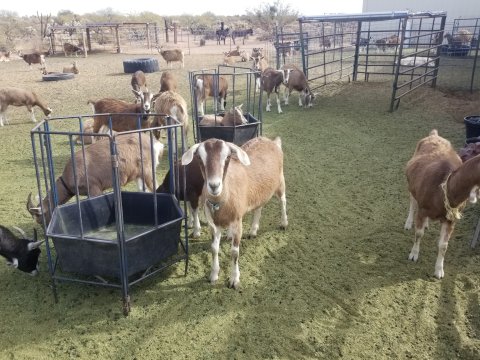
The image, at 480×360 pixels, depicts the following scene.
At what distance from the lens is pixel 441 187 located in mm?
4492

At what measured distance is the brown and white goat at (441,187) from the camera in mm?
4219

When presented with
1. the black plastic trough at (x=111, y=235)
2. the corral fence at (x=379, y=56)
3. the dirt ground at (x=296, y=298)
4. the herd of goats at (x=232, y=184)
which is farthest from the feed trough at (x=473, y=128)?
the black plastic trough at (x=111, y=235)

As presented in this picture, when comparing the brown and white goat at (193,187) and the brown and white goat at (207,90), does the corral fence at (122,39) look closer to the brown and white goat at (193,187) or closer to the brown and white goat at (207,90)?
the brown and white goat at (207,90)

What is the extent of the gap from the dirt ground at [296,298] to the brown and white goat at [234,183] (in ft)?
1.45

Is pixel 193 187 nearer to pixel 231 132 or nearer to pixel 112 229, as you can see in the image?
pixel 112 229

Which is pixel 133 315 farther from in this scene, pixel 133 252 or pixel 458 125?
pixel 458 125

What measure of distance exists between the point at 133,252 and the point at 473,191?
3603 millimetres

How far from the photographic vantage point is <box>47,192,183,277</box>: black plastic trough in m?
4.04

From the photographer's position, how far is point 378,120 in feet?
37.4

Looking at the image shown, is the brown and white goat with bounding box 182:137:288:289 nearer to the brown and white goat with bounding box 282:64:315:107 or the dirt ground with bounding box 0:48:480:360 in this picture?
the dirt ground with bounding box 0:48:480:360

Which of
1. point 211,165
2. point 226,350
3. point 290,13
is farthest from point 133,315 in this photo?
point 290,13

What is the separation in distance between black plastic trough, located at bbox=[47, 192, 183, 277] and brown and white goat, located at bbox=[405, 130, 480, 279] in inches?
114

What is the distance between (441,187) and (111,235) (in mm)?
3905

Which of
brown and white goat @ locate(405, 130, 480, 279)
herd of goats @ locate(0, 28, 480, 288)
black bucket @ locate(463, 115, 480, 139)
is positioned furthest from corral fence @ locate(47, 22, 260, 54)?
brown and white goat @ locate(405, 130, 480, 279)
